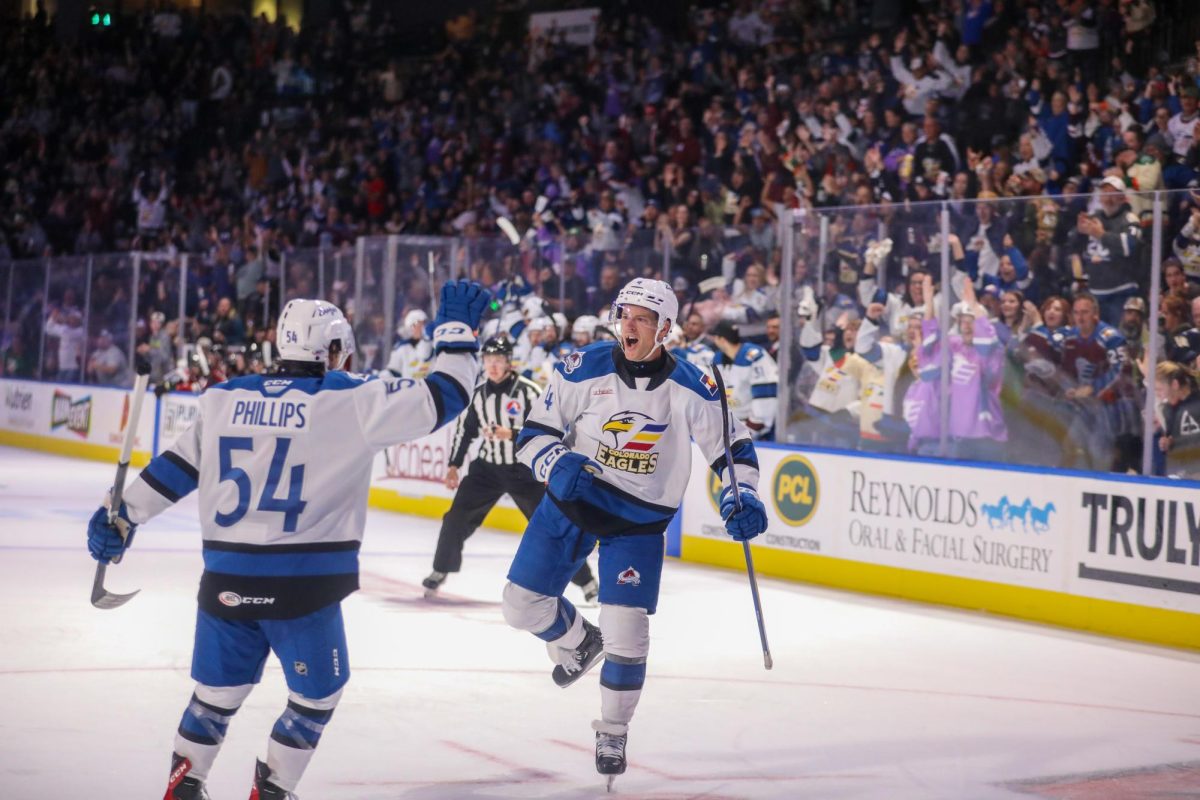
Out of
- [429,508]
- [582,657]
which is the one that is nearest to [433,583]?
[582,657]

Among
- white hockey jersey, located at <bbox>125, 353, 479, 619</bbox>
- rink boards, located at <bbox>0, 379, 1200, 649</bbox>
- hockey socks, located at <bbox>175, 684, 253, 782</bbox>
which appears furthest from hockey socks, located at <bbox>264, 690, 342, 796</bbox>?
rink boards, located at <bbox>0, 379, 1200, 649</bbox>

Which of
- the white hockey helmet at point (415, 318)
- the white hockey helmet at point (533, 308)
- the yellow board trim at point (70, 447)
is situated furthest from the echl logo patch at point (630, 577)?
the yellow board trim at point (70, 447)

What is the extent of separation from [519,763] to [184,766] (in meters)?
1.50

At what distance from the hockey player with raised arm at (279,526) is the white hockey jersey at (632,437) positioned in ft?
3.99

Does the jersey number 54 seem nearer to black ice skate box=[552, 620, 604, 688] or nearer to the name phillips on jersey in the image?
the name phillips on jersey

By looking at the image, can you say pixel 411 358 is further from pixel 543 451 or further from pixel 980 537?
pixel 543 451

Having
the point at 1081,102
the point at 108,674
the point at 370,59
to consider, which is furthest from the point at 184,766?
the point at 370,59

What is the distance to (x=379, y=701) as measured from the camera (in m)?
6.60

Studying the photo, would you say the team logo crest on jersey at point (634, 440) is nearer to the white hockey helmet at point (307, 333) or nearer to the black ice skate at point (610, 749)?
the black ice skate at point (610, 749)

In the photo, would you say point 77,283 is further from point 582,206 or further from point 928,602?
point 928,602

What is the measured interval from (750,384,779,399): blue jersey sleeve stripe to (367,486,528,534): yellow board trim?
239cm

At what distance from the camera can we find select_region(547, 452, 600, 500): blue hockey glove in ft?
17.9

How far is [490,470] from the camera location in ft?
32.2

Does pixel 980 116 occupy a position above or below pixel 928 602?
above
